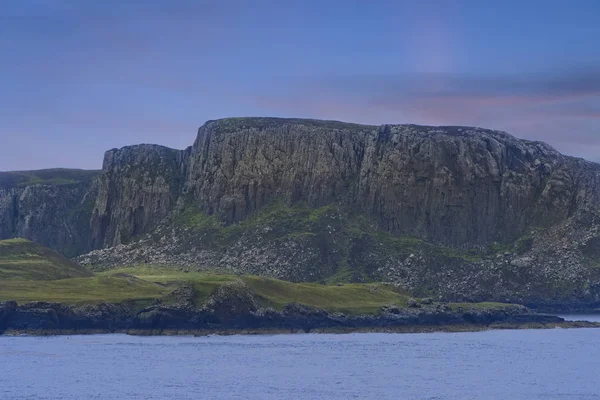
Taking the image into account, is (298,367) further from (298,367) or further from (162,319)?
(162,319)

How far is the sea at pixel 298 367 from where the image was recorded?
4061 inches

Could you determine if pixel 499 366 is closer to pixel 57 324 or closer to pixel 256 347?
pixel 256 347

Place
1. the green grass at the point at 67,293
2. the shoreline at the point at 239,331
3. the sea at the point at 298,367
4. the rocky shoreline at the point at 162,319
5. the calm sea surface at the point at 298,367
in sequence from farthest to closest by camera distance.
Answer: the green grass at the point at 67,293 < the rocky shoreline at the point at 162,319 < the shoreline at the point at 239,331 < the calm sea surface at the point at 298,367 < the sea at the point at 298,367

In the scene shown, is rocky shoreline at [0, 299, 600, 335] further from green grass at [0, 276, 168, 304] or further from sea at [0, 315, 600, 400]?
green grass at [0, 276, 168, 304]

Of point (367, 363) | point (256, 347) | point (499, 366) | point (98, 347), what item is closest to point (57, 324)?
point (98, 347)

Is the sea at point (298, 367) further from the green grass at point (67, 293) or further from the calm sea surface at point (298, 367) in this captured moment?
the green grass at point (67, 293)

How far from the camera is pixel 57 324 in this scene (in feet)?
570

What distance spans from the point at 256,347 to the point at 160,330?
2672 centimetres

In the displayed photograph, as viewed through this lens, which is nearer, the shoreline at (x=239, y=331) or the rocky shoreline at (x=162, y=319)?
the shoreline at (x=239, y=331)

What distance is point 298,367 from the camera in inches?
4938

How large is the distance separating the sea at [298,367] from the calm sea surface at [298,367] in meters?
0.11

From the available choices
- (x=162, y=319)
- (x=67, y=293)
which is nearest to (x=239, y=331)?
(x=162, y=319)

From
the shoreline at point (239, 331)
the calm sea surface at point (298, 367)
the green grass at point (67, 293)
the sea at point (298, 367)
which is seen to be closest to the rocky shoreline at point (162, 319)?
the shoreline at point (239, 331)

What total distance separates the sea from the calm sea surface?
11 cm
